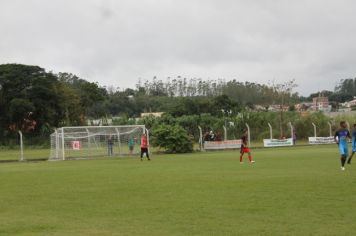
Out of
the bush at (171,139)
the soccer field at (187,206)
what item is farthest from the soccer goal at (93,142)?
the soccer field at (187,206)

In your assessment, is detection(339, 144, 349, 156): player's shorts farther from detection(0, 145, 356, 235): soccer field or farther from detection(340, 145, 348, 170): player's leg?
detection(0, 145, 356, 235): soccer field

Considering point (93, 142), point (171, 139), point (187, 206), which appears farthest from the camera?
point (171, 139)

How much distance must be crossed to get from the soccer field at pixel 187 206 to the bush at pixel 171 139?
25.3 meters

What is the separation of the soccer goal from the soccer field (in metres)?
22.3

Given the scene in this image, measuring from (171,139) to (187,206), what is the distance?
32399 millimetres

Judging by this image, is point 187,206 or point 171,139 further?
point 171,139

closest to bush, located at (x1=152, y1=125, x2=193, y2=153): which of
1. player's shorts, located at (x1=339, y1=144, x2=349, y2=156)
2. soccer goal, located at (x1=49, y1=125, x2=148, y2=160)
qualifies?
soccer goal, located at (x1=49, y1=125, x2=148, y2=160)

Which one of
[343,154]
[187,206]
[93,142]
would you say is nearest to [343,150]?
[343,154]

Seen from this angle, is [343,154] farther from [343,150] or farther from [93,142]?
[93,142]

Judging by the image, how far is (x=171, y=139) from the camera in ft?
147

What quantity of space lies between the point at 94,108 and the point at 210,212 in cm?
10260

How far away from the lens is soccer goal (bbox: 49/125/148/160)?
41.6 meters

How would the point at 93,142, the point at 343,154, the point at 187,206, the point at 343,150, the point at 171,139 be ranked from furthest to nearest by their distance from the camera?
1. the point at 171,139
2. the point at 93,142
3. the point at 343,150
4. the point at 343,154
5. the point at 187,206

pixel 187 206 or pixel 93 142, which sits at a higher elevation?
pixel 93 142
